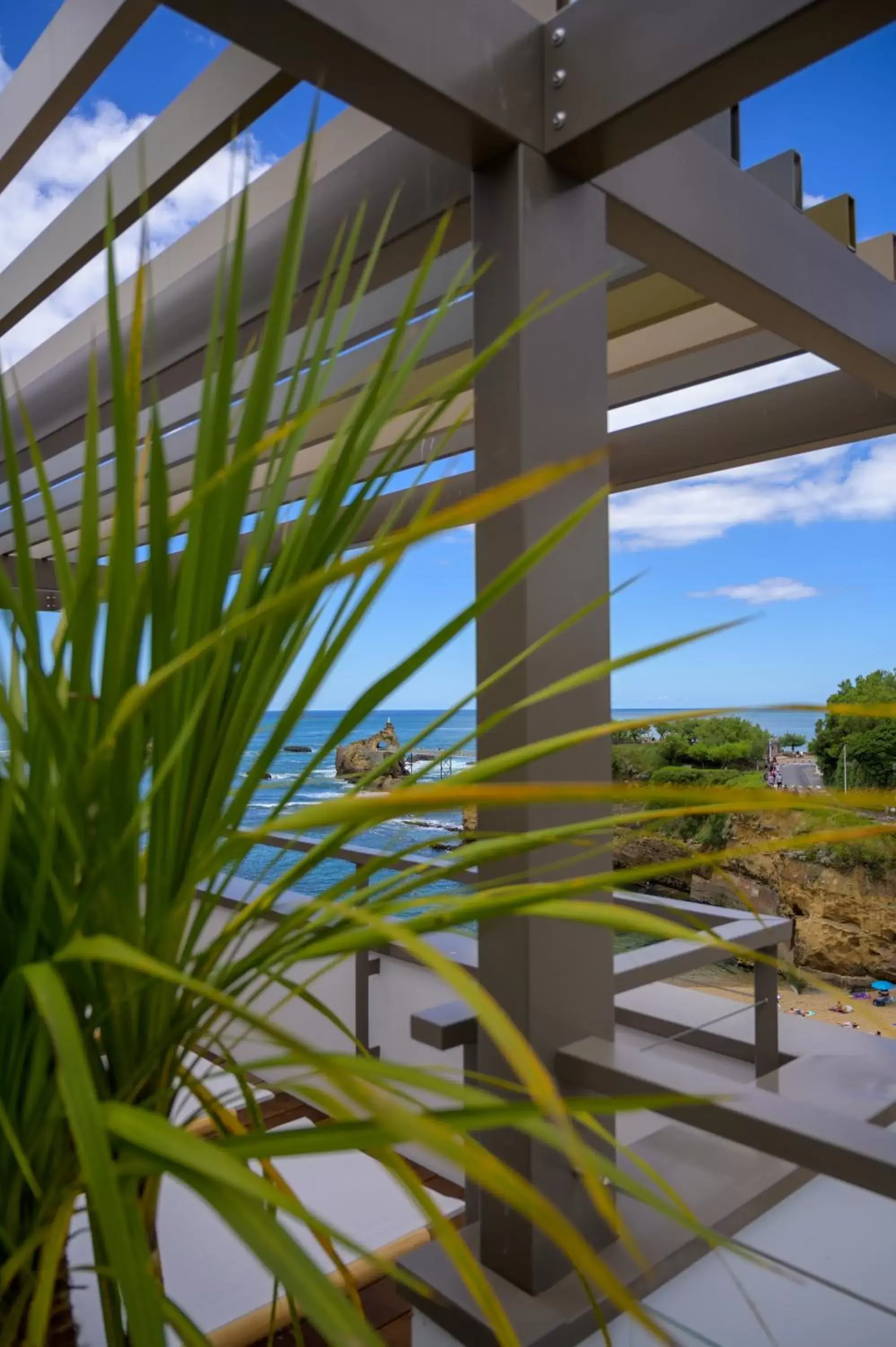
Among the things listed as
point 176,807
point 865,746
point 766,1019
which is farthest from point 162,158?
point 865,746

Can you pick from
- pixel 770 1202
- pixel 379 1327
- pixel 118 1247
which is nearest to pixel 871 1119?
pixel 770 1202

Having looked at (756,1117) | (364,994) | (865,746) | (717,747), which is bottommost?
(364,994)

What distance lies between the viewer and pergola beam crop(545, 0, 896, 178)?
1.23 meters

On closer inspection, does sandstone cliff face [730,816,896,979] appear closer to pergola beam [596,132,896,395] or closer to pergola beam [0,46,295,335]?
pergola beam [596,132,896,395]

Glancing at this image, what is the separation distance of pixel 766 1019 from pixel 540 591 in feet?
3.79

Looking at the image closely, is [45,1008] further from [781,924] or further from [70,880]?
[781,924]

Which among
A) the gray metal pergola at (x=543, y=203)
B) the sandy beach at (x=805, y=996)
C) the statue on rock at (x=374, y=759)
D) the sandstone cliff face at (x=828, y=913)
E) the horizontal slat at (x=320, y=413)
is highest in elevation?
the horizontal slat at (x=320, y=413)

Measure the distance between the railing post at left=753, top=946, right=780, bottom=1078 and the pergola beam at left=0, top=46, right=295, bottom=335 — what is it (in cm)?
183

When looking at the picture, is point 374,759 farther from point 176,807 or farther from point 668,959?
point 176,807

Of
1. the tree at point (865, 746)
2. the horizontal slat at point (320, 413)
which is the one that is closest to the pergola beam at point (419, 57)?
the horizontal slat at point (320, 413)

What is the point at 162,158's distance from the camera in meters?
1.96

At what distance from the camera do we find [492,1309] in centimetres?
38

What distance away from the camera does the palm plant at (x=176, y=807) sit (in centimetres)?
43

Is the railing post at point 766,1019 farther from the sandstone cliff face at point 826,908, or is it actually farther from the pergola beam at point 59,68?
the sandstone cliff face at point 826,908
